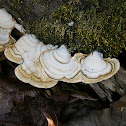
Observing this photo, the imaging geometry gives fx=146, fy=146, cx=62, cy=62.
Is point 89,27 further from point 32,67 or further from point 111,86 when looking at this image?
point 111,86

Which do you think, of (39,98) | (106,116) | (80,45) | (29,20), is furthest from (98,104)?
(29,20)

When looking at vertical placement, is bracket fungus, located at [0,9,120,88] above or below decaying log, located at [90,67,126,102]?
above

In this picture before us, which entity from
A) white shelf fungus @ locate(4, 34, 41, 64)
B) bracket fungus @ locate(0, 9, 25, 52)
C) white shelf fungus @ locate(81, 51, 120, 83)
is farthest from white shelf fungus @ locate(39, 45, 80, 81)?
bracket fungus @ locate(0, 9, 25, 52)

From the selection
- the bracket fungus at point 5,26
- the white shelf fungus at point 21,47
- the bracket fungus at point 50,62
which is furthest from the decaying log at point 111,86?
the bracket fungus at point 5,26

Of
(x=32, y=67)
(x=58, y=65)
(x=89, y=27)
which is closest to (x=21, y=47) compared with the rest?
(x=32, y=67)

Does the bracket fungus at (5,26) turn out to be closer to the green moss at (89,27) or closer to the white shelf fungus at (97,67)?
the green moss at (89,27)

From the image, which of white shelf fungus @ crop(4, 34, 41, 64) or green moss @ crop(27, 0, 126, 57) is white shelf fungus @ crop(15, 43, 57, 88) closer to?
white shelf fungus @ crop(4, 34, 41, 64)
